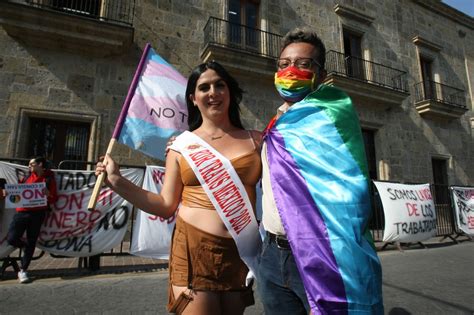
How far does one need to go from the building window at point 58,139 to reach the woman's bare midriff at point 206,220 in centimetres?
734

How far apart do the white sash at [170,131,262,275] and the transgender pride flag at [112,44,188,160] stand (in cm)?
100

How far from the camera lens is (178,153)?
5.04 ft

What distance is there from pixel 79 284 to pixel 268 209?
11.3 feet

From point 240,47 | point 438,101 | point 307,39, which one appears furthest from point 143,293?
point 438,101

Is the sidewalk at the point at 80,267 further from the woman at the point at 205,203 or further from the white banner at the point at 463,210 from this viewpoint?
the white banner at the point at 463,210

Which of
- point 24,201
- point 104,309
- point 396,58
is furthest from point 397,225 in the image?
point 396,58

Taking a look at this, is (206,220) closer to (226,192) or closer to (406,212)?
(226,192)

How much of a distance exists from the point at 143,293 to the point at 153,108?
7.30 ft

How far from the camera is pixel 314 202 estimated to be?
115cm

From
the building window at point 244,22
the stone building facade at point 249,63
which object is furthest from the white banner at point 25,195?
the building window at point 244,22

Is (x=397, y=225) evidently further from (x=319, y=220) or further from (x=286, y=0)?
(x=286, y=0)

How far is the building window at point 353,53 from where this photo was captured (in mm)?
12492

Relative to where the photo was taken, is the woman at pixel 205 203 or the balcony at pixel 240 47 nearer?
the woman at pixel 205 203

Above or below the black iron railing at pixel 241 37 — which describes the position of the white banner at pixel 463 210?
below
